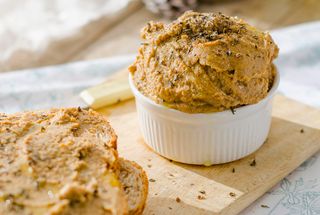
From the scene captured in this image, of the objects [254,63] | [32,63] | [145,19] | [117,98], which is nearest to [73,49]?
[32,63]

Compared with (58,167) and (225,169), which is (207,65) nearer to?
(225,169)

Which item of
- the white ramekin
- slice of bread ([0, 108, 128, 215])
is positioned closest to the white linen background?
the white ramekin

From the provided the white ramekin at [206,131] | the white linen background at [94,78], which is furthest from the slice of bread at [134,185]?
the white linen background at [94,78]

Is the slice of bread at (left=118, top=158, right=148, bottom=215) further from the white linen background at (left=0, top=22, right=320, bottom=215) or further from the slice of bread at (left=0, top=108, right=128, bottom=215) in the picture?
the white linen background at (left=0, top=22, right=320, bottom=215)

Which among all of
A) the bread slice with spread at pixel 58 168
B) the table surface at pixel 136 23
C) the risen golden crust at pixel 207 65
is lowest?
the table surface at pixel 136 23

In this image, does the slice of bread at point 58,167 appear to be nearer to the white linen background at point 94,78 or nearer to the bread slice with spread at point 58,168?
the bread slice with spread at point 58,168

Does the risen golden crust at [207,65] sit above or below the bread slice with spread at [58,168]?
above
